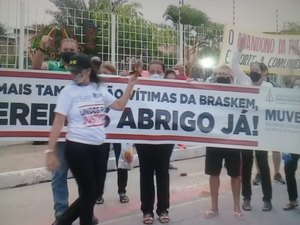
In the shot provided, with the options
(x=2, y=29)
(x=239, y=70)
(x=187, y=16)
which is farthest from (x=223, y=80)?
(x=2, y=29)

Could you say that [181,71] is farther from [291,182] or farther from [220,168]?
[291,182]

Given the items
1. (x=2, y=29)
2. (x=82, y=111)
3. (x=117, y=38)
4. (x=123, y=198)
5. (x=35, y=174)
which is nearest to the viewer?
(x=82, y=111)

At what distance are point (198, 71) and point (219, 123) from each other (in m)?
0.49

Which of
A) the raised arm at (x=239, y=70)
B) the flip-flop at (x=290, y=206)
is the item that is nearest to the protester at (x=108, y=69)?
the raised arm at (x=239, y=70)

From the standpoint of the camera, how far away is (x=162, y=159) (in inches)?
141

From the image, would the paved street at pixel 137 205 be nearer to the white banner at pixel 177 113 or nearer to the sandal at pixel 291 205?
the sandal at pixel 291 205

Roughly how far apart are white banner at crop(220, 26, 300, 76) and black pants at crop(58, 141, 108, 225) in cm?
141

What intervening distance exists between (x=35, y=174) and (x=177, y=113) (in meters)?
1.82

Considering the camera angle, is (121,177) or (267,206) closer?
(267,206)

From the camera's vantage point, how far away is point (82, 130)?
2.89m

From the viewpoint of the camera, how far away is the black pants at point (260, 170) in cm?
386

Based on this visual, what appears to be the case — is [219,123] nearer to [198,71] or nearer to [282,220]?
[198,71]

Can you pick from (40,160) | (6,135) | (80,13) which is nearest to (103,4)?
(80,13)

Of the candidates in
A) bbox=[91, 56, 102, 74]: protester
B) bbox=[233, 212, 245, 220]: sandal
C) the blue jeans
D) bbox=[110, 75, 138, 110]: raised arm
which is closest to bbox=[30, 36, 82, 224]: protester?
the blue jeans
